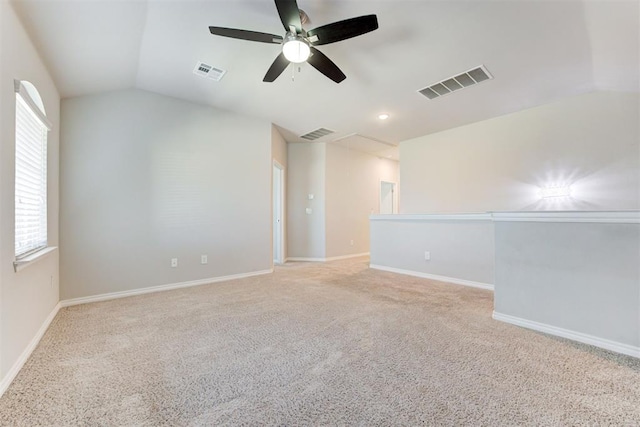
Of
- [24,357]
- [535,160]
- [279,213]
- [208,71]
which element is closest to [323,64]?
[208,71]

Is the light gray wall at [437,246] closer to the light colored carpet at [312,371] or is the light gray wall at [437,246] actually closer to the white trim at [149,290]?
the light colored carpet at [312,371]

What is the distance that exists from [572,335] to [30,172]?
4.55 m

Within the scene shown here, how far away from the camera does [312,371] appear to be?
1.69 m

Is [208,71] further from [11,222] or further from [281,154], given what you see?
[281,154]

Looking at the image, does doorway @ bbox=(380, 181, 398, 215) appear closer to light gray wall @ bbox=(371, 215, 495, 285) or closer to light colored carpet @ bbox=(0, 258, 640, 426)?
light gray wall @ bbox=(371, 215, 495, 285)

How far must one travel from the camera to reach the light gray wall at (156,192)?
122 inches

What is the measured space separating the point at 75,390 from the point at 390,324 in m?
2.21

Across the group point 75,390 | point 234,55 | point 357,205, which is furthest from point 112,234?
point 357,205

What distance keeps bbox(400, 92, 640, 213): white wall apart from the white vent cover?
386 cm

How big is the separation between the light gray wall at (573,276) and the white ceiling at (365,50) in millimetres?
1699

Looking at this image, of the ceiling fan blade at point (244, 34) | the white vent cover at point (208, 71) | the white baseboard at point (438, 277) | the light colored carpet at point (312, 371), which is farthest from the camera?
the white baseboard at point (438, 277)

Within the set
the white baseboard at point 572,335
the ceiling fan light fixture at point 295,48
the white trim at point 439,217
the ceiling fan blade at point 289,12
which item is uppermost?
the ceiling fan blade at point 289,12

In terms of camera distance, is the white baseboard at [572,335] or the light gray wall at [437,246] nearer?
the white baseboard at [572,335]

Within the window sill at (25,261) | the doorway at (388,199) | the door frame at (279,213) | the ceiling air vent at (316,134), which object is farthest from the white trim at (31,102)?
the doorway at (388,199)
